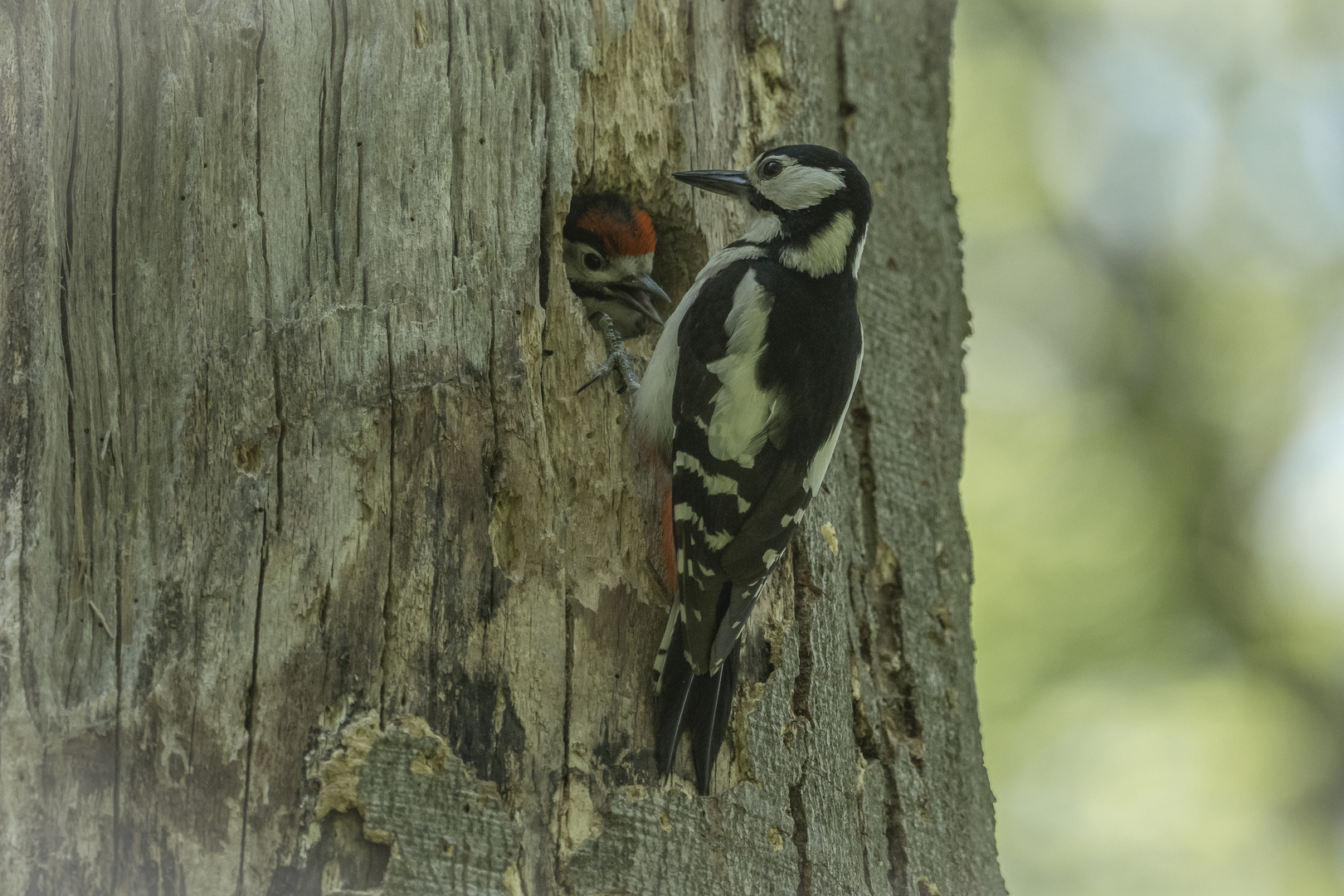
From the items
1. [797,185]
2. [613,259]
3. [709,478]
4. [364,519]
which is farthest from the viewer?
[613,259]

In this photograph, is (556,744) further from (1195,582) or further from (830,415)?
(1195,582)

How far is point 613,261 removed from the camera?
3.76m

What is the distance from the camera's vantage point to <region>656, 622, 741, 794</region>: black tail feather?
8.01 ft

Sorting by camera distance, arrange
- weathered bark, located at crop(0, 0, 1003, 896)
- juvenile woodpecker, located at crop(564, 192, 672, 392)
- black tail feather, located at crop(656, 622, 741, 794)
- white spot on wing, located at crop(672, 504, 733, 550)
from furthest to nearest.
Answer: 1. juvenile woodpecker, located at crop(564, 192, 672, 392)
2. white spot on wing, located at crop(672, 504, 733, 550)
3. black tail feather, located at crop(656, 622, 741, 794)
4. weathered bark, located at crop(0, 0, 1003, 896)

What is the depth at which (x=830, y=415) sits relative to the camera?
2.91m

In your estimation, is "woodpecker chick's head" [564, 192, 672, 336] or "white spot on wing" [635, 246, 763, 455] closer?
"white spot on wing" [635, 246, 763, 455]

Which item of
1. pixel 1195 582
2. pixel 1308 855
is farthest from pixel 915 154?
pixel 1308 855

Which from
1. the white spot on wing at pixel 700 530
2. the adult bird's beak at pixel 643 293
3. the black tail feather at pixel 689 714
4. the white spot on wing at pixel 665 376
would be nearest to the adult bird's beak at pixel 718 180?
the white spot on wing at pixel 665 376

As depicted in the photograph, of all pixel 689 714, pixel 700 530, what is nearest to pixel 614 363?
pixel 700 530

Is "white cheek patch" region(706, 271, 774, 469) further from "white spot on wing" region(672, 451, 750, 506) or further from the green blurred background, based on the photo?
the green blurred background

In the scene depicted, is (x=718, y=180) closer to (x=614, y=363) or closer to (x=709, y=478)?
(x=614, y=363)

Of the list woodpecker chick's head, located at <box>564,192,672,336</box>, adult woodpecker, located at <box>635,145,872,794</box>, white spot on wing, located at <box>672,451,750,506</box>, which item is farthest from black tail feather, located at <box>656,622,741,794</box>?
woodpecker chick's head, located at <box>564,192,672,336</box>

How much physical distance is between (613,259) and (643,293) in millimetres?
154

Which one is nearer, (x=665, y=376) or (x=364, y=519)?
(x=364, y=519)
